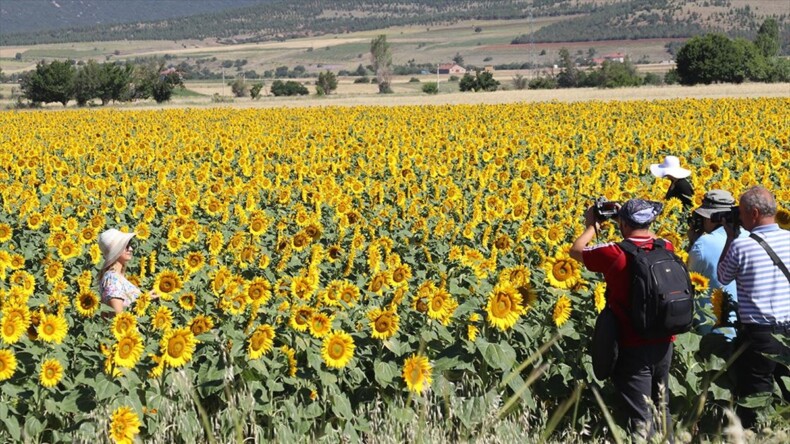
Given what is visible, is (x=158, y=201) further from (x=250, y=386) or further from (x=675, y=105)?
(x=675, y=105)

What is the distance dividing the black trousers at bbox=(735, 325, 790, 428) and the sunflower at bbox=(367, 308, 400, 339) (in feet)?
6.44

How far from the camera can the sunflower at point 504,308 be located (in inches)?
192

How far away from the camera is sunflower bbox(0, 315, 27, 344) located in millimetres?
4691

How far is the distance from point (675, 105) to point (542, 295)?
26818mm

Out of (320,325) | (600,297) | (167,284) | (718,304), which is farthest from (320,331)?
(718,304)

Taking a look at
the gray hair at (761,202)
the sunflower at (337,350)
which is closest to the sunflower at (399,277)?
the sunflower at (337,350)

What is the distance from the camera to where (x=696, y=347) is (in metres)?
5.37

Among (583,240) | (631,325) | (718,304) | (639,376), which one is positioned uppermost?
(583,240)

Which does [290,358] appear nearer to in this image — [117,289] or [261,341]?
[261,341]

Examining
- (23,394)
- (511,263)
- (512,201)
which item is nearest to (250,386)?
(23,394)

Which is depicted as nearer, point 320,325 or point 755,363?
point 320,325

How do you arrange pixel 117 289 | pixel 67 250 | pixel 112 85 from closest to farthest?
pixel 117 289 → pixel 67 250 → pixel 112 85

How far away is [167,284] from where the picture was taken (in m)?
5.75

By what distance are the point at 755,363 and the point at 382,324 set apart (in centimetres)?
212
